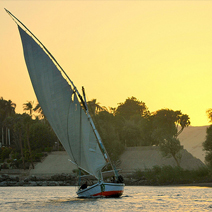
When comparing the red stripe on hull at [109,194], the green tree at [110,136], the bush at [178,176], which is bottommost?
the red stripe on hull at [109,194]

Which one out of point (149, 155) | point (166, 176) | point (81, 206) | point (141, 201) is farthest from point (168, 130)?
point (81, 206)

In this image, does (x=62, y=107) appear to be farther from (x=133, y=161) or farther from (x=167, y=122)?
(x=167, y=122)

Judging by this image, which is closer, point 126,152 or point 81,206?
point 81,206

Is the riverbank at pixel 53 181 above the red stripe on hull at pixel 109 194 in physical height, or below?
above

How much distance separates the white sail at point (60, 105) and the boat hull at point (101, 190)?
102 inches

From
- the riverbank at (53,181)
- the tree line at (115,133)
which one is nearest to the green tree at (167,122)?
the tree line at (115,133)

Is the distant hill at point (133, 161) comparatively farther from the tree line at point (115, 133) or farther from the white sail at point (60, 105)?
the white sail at point (60, 105)

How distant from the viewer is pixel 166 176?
7475 centimetres

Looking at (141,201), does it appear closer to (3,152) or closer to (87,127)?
(87,127)

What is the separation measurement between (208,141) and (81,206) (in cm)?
4370

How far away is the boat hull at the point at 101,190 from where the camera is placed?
1604 inches

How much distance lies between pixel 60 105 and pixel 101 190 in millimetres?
9238

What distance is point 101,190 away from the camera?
40.8 meters

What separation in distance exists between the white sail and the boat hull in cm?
259
